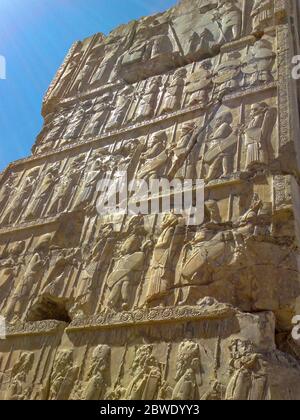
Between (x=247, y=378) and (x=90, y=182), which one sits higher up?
(x=90, y=182)

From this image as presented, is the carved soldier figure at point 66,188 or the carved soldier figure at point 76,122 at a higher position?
the carved soldier figure at point 76,122

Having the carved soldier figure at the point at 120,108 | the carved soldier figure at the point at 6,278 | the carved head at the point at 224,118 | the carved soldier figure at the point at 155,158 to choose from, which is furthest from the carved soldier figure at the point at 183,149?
the carved soldier figure at the point at 6,278

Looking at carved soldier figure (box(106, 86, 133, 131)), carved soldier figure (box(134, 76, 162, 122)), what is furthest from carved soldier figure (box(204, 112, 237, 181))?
carved soldier figure (box(106, 86, 133, 131))

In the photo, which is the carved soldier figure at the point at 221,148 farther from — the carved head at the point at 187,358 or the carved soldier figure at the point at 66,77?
the carved soldier figure at the point at 66,77

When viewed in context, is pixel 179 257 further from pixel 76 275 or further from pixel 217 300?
pixel 76 275

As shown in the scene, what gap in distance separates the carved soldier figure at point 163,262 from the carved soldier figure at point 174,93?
3.24 metres

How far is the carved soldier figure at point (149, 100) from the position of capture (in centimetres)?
998

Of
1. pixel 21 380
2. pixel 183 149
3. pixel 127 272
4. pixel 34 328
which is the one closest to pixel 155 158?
pixel 183 149

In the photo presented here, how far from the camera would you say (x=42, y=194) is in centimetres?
986

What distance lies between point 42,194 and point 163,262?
A: 419cm

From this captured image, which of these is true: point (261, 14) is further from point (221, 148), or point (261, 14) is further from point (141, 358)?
point (141, 358)

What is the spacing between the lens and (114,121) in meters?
10.4

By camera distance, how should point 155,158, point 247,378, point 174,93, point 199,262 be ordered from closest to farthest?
point 247,378 < point 199,262 < point 155,158 < point 174,93

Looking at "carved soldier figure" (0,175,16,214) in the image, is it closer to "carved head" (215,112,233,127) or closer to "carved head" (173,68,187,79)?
"carved head" (173,68,187,79)
